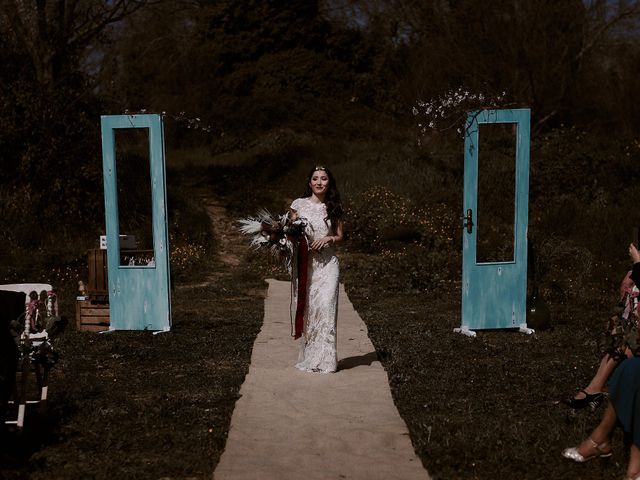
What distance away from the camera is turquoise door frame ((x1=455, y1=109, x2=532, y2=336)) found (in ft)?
28.5

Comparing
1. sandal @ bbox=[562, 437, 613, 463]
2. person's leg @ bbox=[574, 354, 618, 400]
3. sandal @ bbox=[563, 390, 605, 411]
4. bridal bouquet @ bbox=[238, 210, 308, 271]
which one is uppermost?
bridal bouquet @ bbox=[238, 210, 308, 271]

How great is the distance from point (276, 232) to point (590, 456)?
134 inches

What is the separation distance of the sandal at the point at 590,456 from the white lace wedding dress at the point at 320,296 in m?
2.68

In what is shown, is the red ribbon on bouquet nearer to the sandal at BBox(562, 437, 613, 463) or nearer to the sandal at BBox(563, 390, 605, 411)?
the sandal at BBox(563, 390, 605, 411)

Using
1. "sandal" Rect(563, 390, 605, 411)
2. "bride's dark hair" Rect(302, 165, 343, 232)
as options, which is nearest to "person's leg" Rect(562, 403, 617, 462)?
"sandal" Rect(563, 390, 605, 411)

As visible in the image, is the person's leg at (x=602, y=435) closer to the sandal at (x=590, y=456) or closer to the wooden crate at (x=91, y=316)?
the sandal at (x=590, y=456)

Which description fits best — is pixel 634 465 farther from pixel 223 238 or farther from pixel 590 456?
pixel 223 238

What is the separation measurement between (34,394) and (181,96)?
72.7 ft

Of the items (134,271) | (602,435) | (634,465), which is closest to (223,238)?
(134,271)

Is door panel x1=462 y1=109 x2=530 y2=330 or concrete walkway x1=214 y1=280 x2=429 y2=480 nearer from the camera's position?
concrete walkway x1=214 y1=280 x2=429 y2=480

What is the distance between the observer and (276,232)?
283 inches

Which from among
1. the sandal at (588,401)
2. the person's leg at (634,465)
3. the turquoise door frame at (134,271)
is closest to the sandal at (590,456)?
the person's leg at (634,465)

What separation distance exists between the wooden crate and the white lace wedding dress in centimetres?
331

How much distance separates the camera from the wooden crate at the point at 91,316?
9586 mm
